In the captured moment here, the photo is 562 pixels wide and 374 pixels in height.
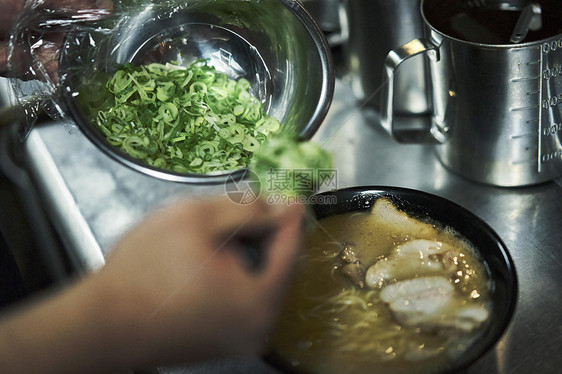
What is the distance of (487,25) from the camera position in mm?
1291

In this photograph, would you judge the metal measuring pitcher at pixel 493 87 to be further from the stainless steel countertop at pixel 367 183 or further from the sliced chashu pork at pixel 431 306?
the sliced chashu pork at pixel 431 306

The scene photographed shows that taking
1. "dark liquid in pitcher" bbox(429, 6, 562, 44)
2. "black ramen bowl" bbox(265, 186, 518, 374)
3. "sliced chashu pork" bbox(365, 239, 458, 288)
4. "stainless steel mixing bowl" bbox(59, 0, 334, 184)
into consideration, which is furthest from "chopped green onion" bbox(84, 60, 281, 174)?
"dark liquid in pitcher" bbox(429, 6, 562, 44)

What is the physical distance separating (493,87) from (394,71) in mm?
199

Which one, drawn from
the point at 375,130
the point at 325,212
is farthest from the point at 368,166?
the point at 325,212

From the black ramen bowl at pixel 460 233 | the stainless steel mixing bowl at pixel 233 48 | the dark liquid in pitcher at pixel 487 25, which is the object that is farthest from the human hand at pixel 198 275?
the dark liquid in pitcher at pixel 487 25

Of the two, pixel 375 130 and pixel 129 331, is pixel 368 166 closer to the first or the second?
pixel 375 130

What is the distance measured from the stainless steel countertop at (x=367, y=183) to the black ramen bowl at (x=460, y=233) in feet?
0.48

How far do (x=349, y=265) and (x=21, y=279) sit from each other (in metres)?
0.78

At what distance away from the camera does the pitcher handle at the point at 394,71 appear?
1.27 metres

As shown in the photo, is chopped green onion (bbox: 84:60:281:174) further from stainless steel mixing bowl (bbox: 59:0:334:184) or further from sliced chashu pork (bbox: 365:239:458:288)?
sliced chashu pork (bbox: 365:239:458:288)

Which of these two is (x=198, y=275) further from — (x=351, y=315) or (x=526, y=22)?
(x=526, y=22)

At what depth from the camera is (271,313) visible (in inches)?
33.9

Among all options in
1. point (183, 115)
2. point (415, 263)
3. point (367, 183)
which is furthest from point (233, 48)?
point (415, 263)

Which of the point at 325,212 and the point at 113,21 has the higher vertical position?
the point at 113,21
